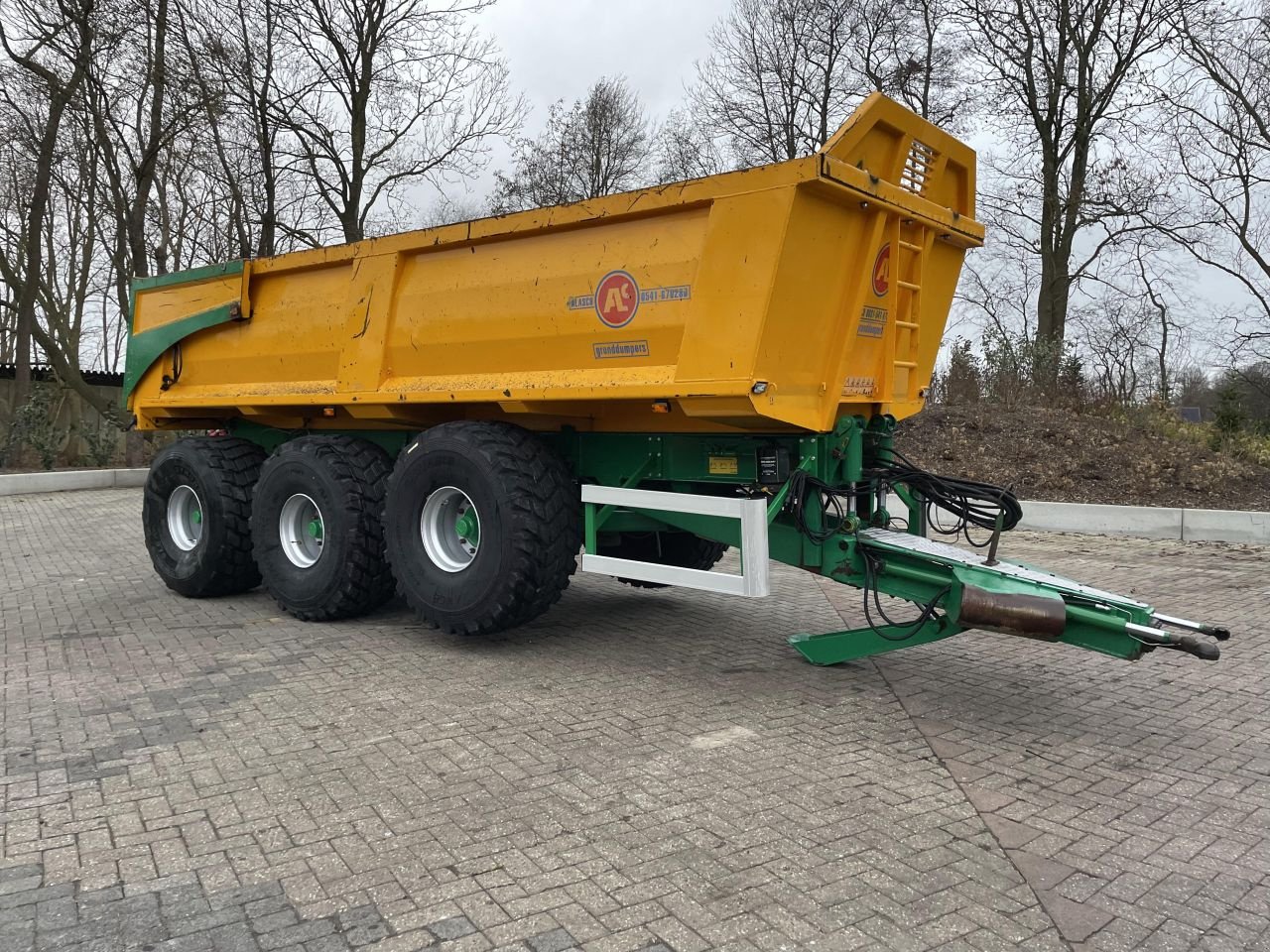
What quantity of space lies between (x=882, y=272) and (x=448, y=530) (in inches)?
120

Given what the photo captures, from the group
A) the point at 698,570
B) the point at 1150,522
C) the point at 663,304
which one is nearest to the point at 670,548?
the point at 698,570

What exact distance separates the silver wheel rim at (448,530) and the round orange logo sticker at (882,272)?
275 cm

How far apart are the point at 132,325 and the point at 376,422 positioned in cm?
301

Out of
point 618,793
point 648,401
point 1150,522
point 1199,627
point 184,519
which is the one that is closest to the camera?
point 618,793

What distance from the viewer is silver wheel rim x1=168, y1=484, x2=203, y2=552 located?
797 cm

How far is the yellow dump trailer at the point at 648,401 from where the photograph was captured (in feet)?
15.3

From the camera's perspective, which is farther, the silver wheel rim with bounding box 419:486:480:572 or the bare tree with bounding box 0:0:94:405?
the bare tree with bounding box 0:0:94:405

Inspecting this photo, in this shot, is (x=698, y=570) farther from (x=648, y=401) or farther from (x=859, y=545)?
(x=648, y=401)

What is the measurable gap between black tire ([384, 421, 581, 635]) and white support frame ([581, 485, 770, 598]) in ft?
0.83

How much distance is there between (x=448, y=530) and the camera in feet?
19.9

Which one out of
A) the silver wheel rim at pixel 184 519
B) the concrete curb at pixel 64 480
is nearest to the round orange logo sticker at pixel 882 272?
the silver wheel rim at pixel 184 519

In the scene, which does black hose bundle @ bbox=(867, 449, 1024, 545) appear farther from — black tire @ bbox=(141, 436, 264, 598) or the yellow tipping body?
black tire @ bbox=(141, 436, 264, 598)

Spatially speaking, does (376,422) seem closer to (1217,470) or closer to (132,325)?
(132,325)

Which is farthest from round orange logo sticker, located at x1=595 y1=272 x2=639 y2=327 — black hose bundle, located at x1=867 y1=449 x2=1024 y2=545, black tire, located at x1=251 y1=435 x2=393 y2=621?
black tire, located at x1=251 y1=435 x2=393 y2=621
